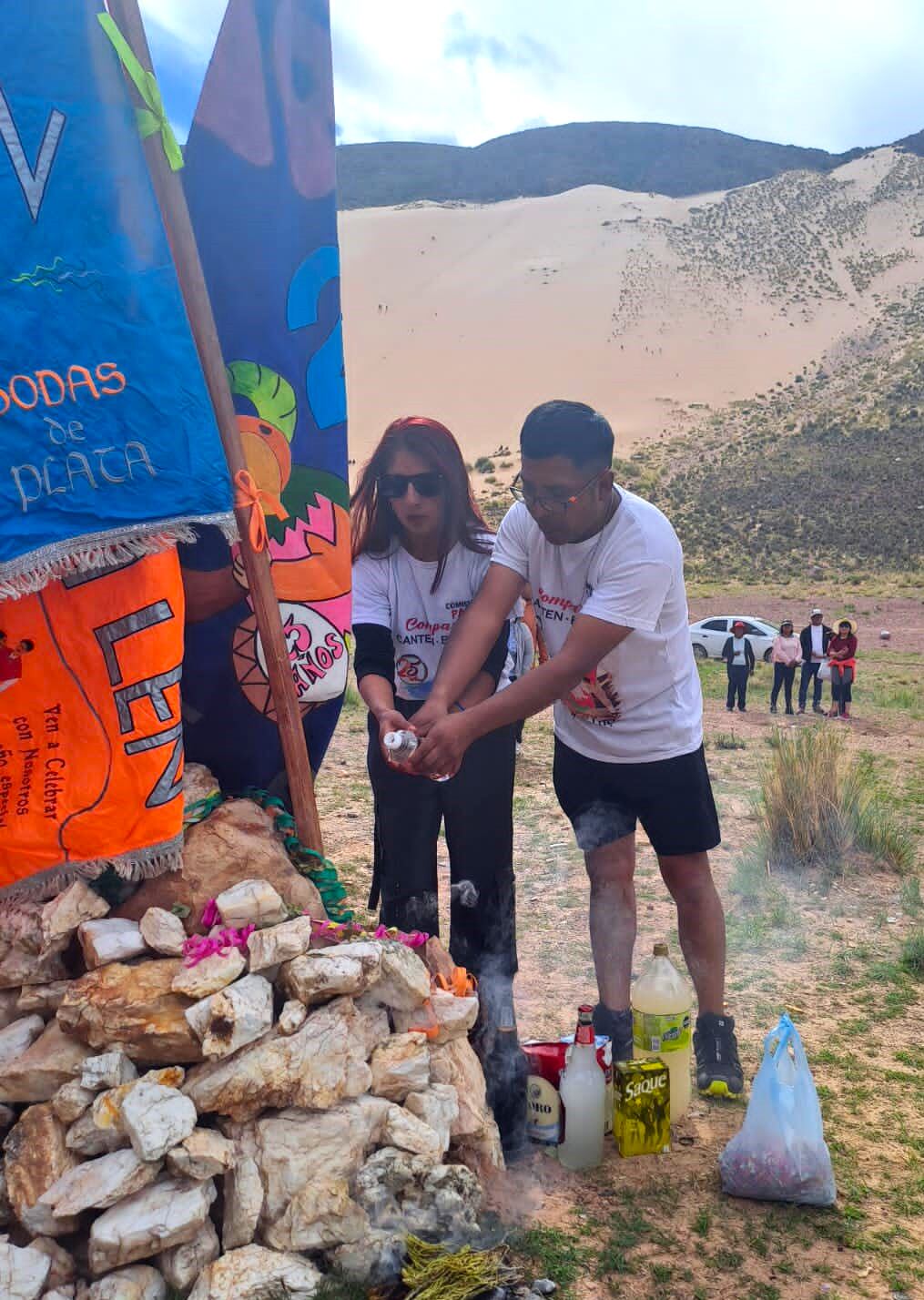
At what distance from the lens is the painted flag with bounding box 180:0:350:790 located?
285 centimetres

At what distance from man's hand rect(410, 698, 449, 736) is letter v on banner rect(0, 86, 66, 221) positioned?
142 cm

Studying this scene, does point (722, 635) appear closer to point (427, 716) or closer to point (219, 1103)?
point (427, 716)

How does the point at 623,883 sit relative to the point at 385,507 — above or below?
below

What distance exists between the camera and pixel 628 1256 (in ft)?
8.42

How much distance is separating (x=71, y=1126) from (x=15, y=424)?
4.71 feet

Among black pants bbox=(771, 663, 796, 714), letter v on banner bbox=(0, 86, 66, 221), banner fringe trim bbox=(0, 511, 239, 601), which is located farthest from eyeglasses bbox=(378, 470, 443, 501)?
black pants bbox=(771, 663, 796, 714)

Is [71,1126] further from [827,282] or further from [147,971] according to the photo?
[827,282]

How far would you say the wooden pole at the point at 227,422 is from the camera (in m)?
2.55

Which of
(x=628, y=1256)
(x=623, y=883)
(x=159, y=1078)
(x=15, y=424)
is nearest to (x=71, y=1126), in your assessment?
(x=159, y=1078)

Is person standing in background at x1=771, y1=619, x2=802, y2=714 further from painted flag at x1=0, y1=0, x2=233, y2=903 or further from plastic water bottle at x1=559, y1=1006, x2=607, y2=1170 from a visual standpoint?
painted flag at x1=0, y1=0, x2=233, y2=903

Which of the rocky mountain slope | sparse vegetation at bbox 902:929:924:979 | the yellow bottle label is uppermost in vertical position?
the rocky mountain slope

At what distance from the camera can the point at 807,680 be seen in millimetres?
12945

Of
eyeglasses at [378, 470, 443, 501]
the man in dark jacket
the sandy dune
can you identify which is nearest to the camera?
eyeglasses at [378, 470, 443, 501]

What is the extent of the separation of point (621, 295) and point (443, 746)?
203 ft
